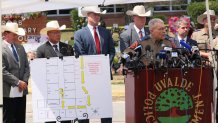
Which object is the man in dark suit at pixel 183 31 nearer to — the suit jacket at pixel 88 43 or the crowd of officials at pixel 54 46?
the crowd of officials at pixel 54 46

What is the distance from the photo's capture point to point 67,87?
919 cm

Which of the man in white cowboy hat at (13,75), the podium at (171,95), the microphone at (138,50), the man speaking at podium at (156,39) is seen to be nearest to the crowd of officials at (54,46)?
the man in white cowboy hat at (13,75)

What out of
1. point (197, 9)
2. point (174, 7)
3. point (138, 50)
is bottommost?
point (138, 50)

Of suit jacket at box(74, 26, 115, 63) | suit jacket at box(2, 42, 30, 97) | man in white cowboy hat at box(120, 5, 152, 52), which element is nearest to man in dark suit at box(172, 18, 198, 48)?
man in white cowboy hat at box(120, 5, 152, 52)

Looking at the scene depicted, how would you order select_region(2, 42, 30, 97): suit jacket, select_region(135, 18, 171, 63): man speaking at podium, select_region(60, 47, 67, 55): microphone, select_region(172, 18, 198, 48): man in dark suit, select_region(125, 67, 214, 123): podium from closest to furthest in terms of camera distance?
select_region(125, 67, 214, 123): podium → select_region(135, 18, 171, 63): man speaking at podium → select_region(2, 42, 30, 97): suit jacket → select_region(60, 47, 67, 55): microphone → select_region(172, 18, 198, 48): man in dark suit

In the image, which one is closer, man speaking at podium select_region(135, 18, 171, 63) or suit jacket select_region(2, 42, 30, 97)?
man speaking at podium select_region(135, 18, 171, 63)

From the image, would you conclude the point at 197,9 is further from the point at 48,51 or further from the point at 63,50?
the point at 48,51

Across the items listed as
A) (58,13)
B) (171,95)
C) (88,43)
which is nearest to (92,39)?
(88,43)

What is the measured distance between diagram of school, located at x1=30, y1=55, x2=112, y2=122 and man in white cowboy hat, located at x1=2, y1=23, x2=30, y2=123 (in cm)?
73

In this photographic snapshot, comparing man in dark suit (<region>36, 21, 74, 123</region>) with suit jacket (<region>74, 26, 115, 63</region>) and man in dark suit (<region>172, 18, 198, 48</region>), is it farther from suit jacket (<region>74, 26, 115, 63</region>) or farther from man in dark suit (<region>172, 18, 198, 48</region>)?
man in dark suit (<region>172, 18, 198, 48</region>)

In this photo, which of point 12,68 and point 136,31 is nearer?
point 12,68

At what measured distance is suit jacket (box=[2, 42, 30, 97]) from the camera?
9.80 m

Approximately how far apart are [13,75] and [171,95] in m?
2.73

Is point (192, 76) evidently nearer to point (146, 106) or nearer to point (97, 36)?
point (146, 106)
